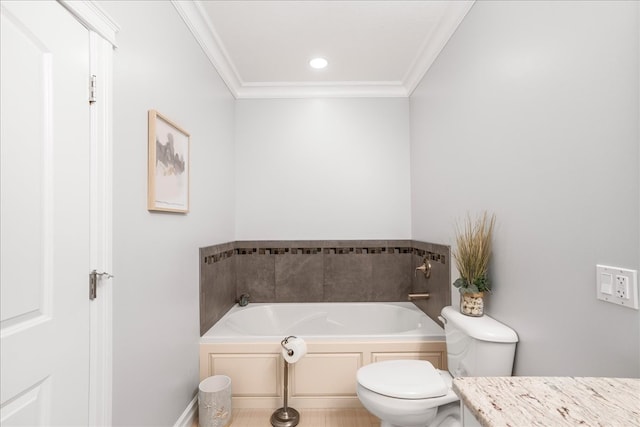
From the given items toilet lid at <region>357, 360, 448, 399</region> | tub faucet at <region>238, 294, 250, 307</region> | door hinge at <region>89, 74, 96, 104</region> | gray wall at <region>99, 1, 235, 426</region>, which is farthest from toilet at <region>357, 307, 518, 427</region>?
door hinge at <region>89, 74, 96, 104</region>

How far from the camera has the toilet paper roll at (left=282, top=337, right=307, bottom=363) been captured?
1.99 metres

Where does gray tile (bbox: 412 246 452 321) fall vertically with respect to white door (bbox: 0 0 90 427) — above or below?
below

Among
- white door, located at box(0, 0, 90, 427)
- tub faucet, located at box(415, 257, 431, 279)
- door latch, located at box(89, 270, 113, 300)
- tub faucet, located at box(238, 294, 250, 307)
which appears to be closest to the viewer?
white door, located at box(0, 0, 90, 427)

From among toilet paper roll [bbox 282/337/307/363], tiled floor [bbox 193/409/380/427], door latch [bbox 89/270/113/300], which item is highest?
door latch [bbox 89/270/113/300]

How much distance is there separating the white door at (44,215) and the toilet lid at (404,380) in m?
1.20

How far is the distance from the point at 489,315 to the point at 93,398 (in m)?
1.75

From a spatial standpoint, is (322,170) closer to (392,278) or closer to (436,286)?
(392,278)

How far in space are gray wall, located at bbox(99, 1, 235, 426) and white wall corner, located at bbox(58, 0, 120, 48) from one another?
0.16 ft

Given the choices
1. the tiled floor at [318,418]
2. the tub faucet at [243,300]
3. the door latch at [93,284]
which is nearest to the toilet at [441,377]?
the tiled floor at [318,418]

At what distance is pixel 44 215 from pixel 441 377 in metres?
1.80

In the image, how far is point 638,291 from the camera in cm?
88

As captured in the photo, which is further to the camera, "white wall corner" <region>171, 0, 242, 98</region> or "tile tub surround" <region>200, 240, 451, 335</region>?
"tile tub surround" <region>200, 240, 451, 335</region>

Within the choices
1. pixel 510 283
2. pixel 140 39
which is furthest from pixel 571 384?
pixel 140 39

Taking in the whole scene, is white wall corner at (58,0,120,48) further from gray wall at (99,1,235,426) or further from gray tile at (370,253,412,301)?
gray tile at (370,253,412,301)
